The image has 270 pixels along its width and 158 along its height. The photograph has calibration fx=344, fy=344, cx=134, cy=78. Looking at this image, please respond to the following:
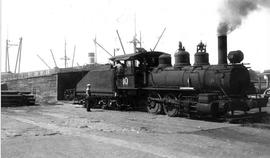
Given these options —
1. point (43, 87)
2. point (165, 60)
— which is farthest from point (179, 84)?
point (43, 87)

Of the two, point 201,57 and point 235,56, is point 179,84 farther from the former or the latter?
point 235,56

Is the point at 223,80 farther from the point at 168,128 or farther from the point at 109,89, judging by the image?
the point at 109,89

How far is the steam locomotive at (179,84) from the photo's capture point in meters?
13.3

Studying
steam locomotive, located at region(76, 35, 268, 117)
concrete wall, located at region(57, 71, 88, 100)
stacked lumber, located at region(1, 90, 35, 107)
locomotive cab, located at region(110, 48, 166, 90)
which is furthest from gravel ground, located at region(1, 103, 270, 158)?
concrete wall, located at region(57, 71, 88, 100)

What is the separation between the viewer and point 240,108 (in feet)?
42.8

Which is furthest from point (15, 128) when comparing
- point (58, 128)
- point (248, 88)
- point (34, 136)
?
point (248, 88)

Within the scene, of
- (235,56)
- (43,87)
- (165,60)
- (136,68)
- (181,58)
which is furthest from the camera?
(43,87)

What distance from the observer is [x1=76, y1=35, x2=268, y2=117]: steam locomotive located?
13.3 metres

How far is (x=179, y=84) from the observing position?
49.9 feet

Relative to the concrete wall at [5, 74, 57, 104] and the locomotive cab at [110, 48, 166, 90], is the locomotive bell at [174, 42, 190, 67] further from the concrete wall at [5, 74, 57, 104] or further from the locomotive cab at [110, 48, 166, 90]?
the concrete wall at [5, 74, 57, 104]

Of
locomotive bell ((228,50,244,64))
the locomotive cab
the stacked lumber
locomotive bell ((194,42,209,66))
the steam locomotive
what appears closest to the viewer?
the steam locomotive

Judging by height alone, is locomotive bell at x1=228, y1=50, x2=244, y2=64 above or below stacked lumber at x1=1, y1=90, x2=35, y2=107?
above

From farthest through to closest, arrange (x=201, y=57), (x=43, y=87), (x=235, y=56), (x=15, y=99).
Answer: (x=43, y=87) < (x=15, y=99) < (x=201, y=57) < (x=235, y=56)

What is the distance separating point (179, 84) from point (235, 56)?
285 cm
